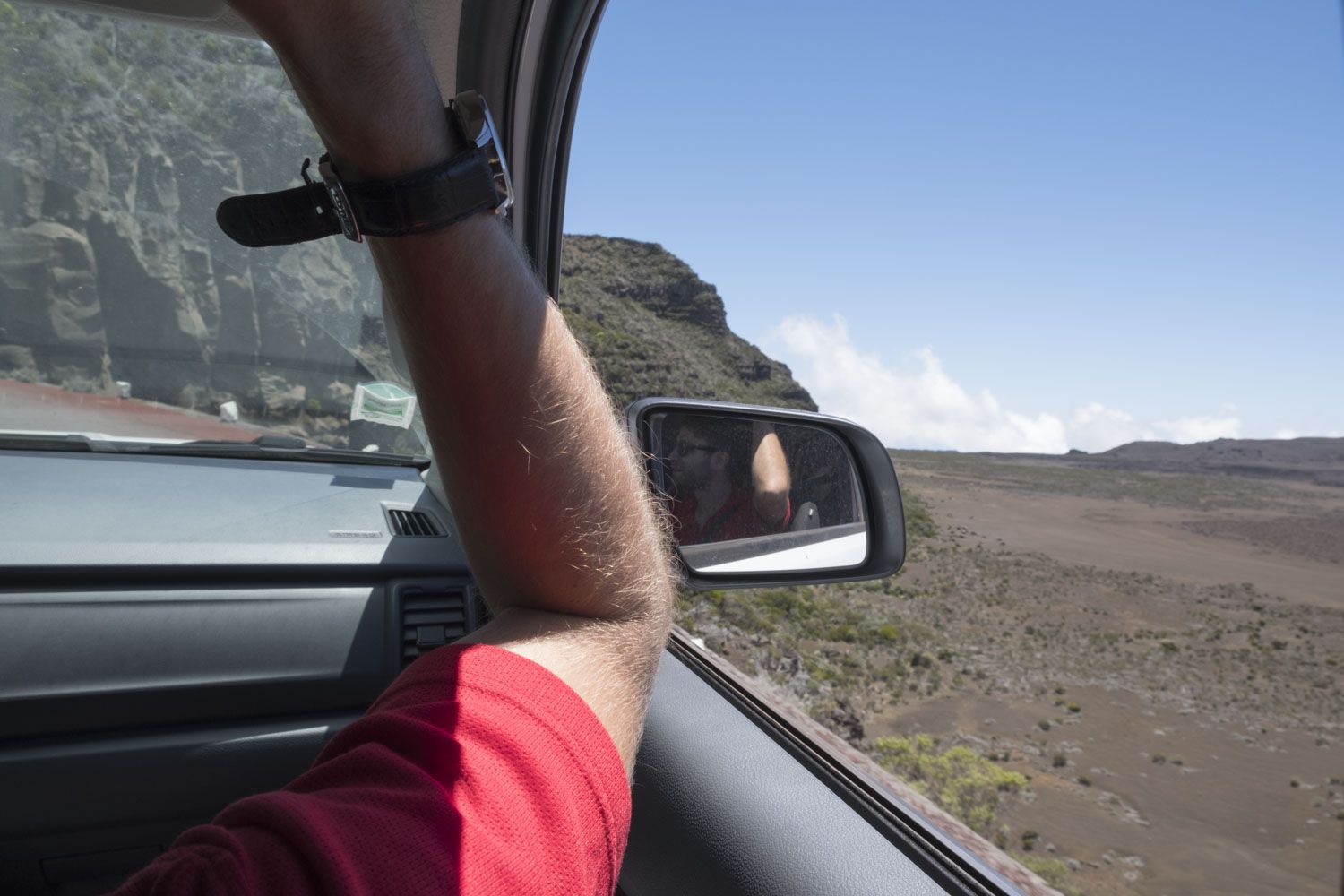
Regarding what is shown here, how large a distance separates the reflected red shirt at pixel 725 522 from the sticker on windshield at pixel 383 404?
3.71ft

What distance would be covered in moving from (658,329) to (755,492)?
2.00 metres

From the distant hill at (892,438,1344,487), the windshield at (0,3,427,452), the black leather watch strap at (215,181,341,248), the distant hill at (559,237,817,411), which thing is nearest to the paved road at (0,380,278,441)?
the windshield at (0,3,427,452)

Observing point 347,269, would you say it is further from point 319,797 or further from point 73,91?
point 319,797

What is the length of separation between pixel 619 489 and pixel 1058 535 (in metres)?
9.99

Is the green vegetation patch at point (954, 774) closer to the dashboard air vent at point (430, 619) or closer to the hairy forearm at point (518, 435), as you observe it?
the dashboard air vent at point (430, 619)

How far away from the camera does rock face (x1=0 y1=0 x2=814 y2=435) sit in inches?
90.5

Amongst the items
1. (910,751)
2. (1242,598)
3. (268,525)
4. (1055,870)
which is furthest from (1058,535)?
(268,525)

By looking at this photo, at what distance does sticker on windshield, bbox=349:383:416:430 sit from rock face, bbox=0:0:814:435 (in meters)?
0.05

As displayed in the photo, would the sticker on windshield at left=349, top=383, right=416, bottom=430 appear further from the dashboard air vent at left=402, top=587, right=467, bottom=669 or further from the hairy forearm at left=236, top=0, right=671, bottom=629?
the hairy forearm at left=236, top=0, right=671, bottom=629

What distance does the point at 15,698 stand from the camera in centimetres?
207

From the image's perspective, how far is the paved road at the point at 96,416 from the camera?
2.55 metres

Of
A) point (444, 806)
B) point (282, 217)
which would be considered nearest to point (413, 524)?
point (282, 217)

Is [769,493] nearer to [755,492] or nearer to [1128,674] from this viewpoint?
[755,492]

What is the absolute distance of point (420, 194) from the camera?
1020 mm
